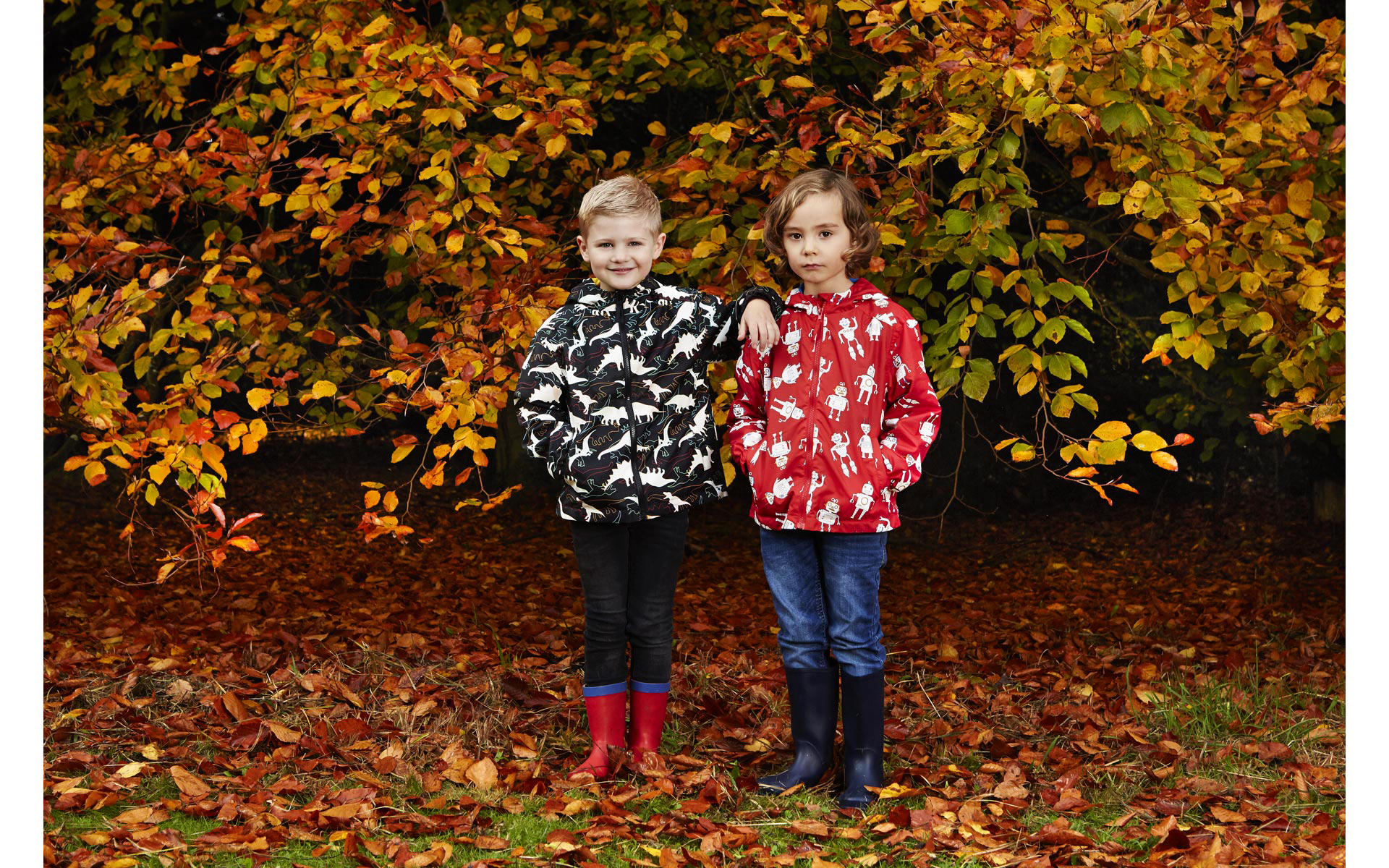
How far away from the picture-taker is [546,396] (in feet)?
9.86

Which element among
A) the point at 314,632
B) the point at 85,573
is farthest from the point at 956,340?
the point at 85,573

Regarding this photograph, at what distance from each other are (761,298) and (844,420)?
0.39m

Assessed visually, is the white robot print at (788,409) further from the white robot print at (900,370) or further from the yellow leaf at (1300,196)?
the yellow leaf at (1300,196)

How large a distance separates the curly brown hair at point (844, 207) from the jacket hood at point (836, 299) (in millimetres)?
77

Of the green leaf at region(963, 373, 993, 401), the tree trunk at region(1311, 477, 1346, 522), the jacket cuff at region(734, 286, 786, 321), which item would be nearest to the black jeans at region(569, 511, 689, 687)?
the jacket cuff at region(734, 286, 786, 321)

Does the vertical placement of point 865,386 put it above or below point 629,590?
above

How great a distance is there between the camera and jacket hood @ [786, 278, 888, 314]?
2895mm

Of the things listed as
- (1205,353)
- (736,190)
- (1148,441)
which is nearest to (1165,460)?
(1148,441)

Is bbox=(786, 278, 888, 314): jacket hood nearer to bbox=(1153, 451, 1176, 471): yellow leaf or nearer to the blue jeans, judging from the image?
the blue jeans

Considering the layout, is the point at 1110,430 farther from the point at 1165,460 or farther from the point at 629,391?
the point at 629,391

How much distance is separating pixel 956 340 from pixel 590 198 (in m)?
1.17

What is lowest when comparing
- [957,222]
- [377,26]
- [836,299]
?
[836,299]

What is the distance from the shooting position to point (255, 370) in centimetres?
441

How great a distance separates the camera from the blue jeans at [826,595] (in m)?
2.86
